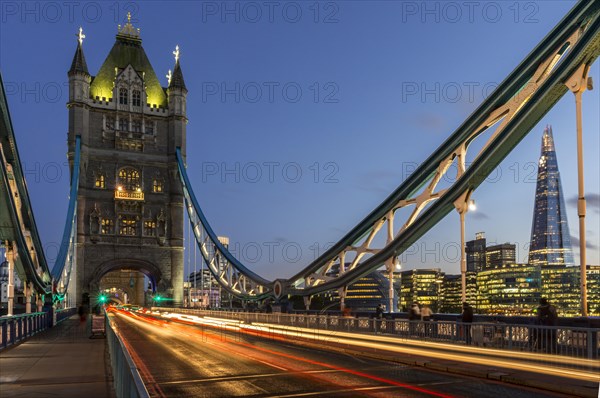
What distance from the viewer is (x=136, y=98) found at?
94812 millimetres

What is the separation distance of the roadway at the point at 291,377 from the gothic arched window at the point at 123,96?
74.1m

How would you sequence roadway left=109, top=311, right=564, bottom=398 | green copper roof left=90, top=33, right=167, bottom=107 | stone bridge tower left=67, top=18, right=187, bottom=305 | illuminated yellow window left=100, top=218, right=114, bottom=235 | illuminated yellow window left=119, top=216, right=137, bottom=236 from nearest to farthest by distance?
roadway left=109, top=311, right=564, bottom=398 < stone bridge tower left=67, top=18, right=187, bottom=305 < illuminated yellow window left=100, top=218, right=114, bottom=235 < illuminated yellow window left=119, top=216, right=137, bottom=236 < green copper roof left=90, top=33, right=167, bottom=107

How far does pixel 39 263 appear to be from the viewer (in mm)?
45000

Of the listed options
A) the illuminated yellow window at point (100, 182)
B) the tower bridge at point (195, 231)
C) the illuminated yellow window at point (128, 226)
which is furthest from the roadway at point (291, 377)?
the illuminated yellow window at point (100, 182)

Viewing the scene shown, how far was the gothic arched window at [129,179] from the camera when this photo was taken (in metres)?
89.2

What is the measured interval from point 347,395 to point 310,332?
16.9 metres

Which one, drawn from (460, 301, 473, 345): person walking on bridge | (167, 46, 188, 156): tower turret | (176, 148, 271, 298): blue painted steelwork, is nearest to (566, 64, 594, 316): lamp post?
(460, 301, 473, 345): person walking on bridge

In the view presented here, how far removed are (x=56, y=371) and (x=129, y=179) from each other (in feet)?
250

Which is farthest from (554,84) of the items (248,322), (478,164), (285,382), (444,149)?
(248,322)

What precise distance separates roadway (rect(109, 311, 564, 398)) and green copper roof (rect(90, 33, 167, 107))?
75901 mm

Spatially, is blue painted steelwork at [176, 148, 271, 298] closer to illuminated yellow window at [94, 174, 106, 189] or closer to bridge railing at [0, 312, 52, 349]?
illuminated yellow window at [94, 174, 106, 189]

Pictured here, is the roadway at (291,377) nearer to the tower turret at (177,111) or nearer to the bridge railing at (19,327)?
the bridge railing at (19,327)

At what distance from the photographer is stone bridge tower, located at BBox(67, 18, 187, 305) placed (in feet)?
284

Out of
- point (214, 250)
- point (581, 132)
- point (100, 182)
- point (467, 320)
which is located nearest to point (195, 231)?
point (214, 250)
